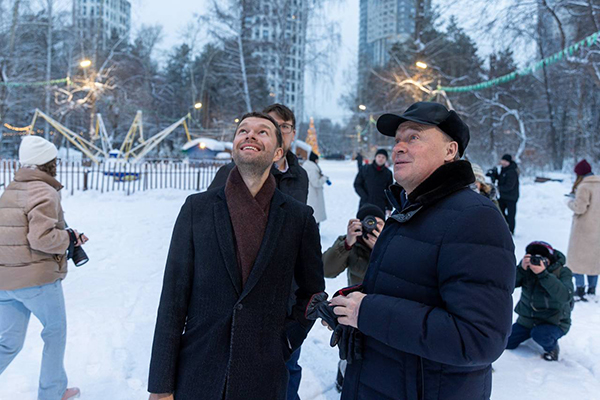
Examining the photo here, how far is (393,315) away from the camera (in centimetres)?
140

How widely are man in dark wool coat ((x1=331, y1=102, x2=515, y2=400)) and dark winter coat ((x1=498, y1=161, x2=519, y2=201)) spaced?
8617 mm

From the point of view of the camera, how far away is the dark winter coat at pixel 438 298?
129cm

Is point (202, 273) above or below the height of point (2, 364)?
above

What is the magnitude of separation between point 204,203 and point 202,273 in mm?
333

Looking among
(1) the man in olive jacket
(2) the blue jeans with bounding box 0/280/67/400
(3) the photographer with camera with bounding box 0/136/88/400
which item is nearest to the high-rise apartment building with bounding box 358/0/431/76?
(1) the man in olive jacket

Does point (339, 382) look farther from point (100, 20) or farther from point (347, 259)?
point (100, 20)

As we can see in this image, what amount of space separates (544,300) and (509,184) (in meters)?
6.03

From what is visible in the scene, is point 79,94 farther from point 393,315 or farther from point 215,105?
point 393,315

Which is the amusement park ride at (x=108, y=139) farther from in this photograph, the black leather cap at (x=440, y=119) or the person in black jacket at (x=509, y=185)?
the black leather cap at (x=440, y=119)

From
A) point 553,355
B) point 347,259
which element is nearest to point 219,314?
point 347,259

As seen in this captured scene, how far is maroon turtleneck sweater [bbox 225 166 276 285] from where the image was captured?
183 cm

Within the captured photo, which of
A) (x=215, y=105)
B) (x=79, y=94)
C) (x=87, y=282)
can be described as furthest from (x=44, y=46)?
(x=87, y=282)

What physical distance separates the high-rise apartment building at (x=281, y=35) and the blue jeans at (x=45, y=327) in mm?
17529

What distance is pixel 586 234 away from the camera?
226 inches
